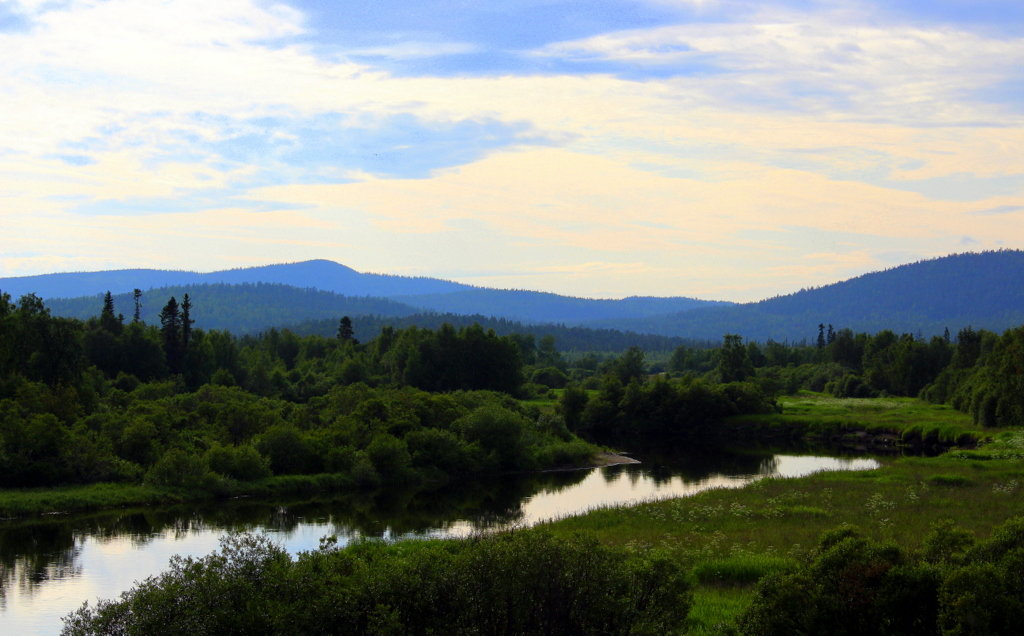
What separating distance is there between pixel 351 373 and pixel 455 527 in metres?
75.4

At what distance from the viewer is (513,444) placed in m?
72.9

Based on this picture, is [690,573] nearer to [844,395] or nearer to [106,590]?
[106,590]

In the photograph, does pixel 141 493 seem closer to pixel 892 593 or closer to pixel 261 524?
pixel 261 524

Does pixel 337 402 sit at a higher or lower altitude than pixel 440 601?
lower

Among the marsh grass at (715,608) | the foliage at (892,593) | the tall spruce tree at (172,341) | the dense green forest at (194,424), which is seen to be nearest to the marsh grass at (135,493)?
the dense green forest at (194,424)

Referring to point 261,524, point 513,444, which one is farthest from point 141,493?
point 513,444

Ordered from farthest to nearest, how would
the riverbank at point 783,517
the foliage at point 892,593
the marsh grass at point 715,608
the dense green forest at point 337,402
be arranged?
the dense green forest at point 337,402 < the riverbank at point 783,517 < the marsh grass at point 715,608 < the foliage at point 892,593

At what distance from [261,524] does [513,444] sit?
28.4 m

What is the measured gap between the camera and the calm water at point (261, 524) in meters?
35.2

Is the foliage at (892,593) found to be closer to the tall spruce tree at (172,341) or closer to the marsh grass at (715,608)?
the marsh grass at (715,608)

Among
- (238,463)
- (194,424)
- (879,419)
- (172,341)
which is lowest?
(879,419)

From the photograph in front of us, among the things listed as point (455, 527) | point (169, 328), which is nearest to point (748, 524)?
point (455, 527)

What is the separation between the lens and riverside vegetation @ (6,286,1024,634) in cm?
1702

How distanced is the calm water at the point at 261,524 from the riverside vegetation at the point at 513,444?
17.5 feet
